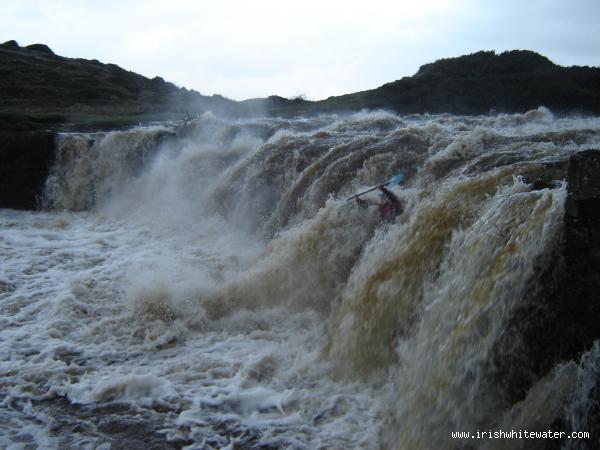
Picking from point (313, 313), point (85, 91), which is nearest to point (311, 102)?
point (85, 91)

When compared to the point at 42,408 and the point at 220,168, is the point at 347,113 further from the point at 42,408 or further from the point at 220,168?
the point at 42,408

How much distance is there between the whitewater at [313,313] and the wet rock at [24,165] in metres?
4.03

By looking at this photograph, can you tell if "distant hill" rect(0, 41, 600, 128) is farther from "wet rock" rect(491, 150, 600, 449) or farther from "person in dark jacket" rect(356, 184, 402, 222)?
"wet rock" rect(491, 150, 600, 449)

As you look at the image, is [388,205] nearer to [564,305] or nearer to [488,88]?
[564,305]

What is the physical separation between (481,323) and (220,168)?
845 cm

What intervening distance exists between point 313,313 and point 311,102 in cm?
2214


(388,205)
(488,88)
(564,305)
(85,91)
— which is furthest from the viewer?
(85,91)

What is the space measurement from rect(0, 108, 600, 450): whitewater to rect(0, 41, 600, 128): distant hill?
9.67 metres

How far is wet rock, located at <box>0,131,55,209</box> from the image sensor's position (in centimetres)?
1256

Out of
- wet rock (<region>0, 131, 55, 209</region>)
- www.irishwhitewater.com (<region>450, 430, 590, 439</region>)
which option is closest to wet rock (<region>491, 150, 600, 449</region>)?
www.irishwhitewater.com (<region>450, 430, 590, 439</region>)

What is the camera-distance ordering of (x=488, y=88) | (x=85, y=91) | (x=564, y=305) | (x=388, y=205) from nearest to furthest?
(x=564, y=305) → (x=388, y=205) → (x=488, y=88) → (x=85, y=91)

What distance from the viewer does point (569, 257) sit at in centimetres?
332

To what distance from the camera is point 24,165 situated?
12922mm

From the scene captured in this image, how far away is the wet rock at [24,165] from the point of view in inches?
495
